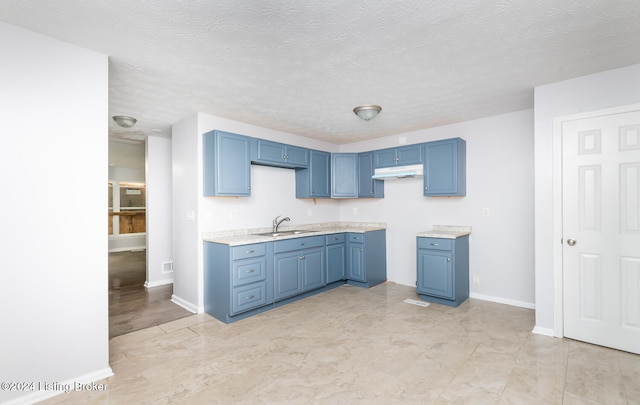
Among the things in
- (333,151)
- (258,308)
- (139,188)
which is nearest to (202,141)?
(258,308)

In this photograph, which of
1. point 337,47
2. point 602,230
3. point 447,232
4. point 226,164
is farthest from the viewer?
point 447,232

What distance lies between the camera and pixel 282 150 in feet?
14.2

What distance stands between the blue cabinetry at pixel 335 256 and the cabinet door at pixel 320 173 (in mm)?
787

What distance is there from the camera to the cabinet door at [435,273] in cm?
379

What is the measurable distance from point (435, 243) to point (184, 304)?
11.1 ft

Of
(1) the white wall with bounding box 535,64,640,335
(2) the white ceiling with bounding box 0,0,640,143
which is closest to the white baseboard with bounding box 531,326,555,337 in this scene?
(1) the white wall with bounding box 535,64,640,335

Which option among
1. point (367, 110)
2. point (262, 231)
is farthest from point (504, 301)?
point (262, 231)

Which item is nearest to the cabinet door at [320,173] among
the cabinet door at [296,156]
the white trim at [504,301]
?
the cabinet door at [296,156]

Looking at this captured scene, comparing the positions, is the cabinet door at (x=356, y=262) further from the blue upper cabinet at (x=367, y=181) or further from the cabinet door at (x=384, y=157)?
the cabinet door at (x=384, y=157)

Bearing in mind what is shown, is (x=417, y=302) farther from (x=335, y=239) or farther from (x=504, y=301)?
(x=335, y=239)

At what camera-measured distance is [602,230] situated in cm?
269

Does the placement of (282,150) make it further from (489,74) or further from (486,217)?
(486,217)

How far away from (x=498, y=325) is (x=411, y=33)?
3.01 meters

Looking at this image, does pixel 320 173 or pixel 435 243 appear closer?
pixel 435 243
